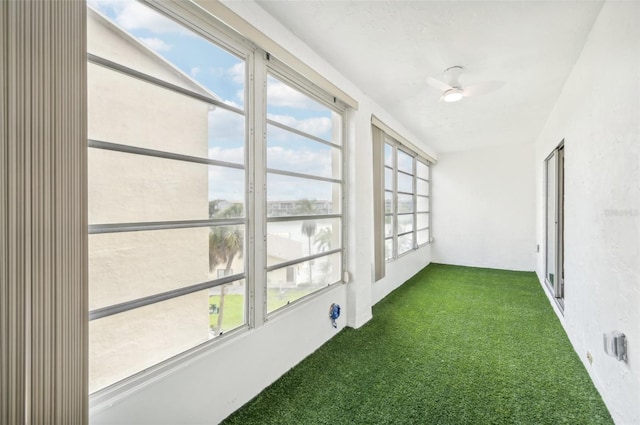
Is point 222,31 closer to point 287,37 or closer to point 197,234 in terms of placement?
point 287,37

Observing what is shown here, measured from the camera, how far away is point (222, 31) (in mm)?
1812

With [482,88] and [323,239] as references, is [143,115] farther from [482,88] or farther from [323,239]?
[482,88]

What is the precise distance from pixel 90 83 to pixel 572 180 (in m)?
3.53

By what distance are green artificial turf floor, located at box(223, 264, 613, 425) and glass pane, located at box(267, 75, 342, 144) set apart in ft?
6.45

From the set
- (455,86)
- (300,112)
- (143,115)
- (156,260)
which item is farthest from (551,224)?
(143,115)

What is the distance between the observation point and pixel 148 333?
1.51 meters

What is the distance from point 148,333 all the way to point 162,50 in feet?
4.83

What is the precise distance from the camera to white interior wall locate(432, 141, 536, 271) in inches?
234

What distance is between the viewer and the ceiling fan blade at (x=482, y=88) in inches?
119

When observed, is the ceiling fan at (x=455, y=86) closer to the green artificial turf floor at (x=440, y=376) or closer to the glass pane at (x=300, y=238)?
the glass pane at (x=300, y=238)

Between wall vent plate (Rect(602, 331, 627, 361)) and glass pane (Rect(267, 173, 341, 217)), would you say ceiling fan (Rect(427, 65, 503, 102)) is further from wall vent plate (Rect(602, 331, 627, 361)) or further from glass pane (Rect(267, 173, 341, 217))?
wall vent plate (Rect(602, 331, 627, 361))

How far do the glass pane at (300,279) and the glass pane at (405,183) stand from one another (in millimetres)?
2436

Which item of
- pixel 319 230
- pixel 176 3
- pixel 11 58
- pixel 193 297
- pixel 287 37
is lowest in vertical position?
pixel 193 297

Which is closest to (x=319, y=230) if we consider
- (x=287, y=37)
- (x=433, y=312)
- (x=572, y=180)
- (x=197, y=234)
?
(x=197, y=234)
